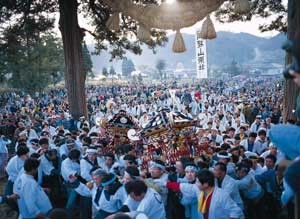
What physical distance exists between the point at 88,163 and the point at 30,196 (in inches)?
59.4

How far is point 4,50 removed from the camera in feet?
44.3

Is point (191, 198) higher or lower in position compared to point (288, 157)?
lower

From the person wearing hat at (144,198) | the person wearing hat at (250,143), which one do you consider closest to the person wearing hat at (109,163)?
the person wearing hat at (144,198)

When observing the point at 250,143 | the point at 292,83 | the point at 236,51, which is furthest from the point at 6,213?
the point at 236,51

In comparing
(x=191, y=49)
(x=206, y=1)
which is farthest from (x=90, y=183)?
(x=191, y=49)

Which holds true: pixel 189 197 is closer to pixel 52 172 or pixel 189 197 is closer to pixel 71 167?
pixel 71 167

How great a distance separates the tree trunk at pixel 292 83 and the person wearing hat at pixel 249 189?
3.11 metres

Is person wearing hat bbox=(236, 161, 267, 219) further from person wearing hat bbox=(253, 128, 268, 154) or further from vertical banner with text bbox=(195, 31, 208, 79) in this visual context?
vertical banner with text bbox=(195, 31, 208, 79)

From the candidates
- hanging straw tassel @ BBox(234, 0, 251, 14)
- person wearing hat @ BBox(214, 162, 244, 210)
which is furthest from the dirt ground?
hanging straw tassel @ BBox(234, 0, 251, 14)

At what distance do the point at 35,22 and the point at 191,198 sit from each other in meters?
10.5

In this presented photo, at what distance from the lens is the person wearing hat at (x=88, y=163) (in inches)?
223

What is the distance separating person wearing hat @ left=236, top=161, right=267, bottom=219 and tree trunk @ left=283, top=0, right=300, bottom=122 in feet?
10.2

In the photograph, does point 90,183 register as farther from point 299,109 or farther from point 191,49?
point 191,49

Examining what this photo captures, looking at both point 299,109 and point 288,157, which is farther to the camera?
point 299,109
